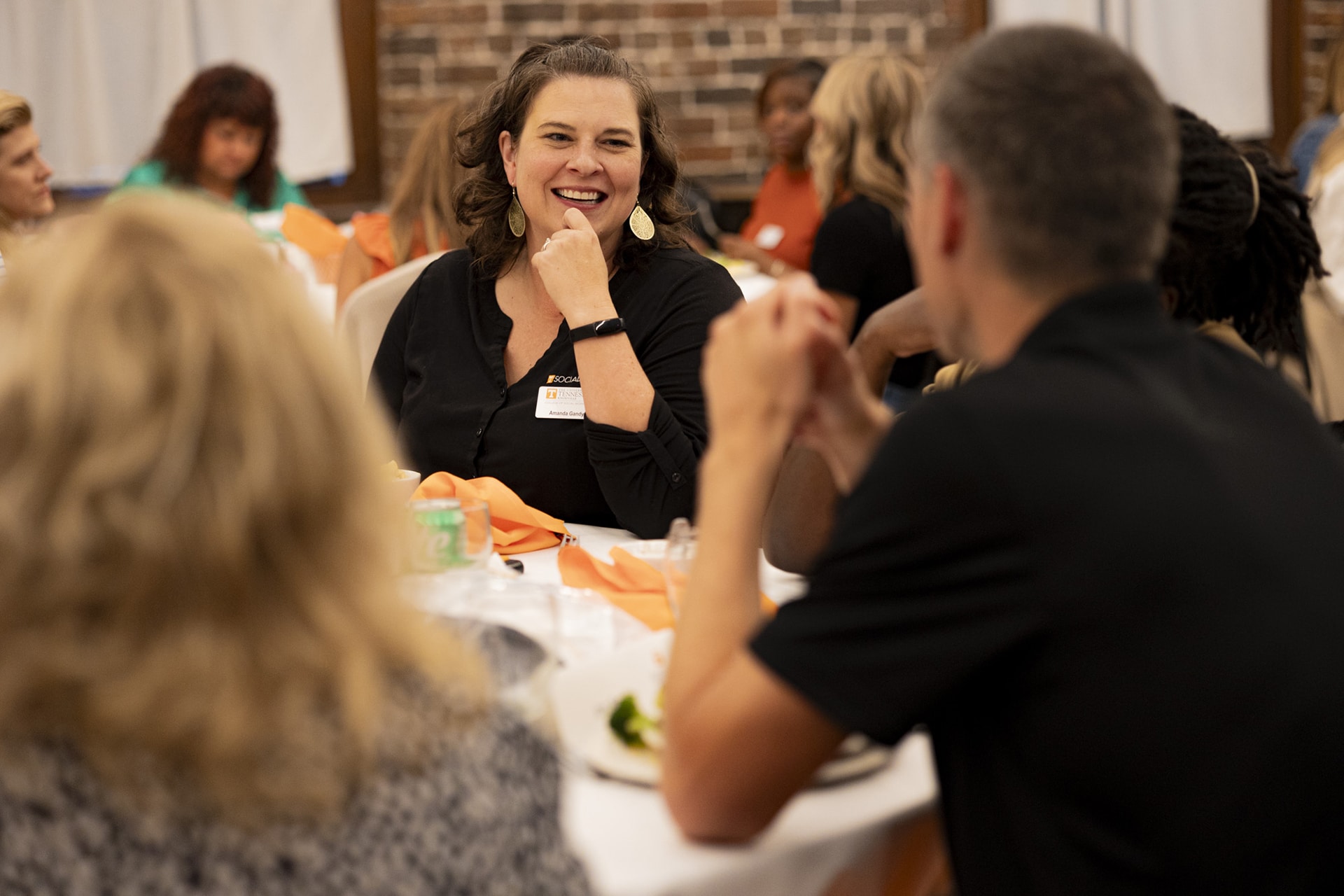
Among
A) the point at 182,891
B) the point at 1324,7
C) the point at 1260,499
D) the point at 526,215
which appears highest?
the point at 1324,7

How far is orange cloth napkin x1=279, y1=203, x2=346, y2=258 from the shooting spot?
173 inches

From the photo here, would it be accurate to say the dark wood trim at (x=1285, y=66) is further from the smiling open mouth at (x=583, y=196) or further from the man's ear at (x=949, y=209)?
the man's ear at (x=949, y=209)

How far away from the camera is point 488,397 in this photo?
7.14 feet

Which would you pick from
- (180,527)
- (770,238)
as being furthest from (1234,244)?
(770,238)

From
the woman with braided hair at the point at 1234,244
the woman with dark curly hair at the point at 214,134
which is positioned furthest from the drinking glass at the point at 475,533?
the woman with dark curly hair at the point at 214,134

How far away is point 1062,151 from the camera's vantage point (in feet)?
3.10

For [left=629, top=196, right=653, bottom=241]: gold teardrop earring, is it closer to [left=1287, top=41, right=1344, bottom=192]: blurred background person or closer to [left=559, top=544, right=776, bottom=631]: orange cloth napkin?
[left=559, top=544, right=776, bottom=631]: orange cloth napkin

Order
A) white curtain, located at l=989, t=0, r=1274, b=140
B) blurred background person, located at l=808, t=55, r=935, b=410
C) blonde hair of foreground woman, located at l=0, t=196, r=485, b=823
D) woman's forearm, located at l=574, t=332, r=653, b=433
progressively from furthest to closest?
white curtain, located at l=989, t=0, r=1274, b=140 → blurred background person, located at l=808, t=55, r=935, b=410 → woman's forearm, located at l=574, t=332, r=653, b=433 → blonde hair of foreground woman, located at l=0, t=196, r=485, b=823

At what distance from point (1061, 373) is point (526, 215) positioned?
159 cm

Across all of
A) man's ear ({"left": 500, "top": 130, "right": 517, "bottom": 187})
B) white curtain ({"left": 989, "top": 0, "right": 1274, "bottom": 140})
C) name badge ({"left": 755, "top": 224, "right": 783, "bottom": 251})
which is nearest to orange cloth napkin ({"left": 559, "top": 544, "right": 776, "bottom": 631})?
man's ear ({"left": 500, "top": 130, "right": 517, "bottom": 187})

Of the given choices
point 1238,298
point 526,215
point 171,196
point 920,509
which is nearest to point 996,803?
point 920,509

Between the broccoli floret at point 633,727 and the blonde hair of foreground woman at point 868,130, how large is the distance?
2.98m

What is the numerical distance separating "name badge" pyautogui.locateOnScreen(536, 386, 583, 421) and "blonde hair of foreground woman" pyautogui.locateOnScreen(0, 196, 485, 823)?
129cm

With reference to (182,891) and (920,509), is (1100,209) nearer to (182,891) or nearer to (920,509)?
(920,509)
